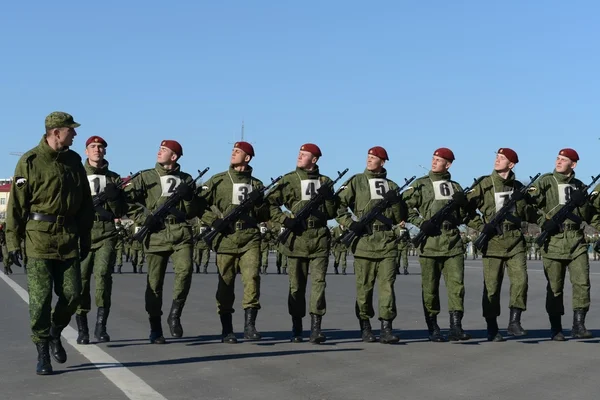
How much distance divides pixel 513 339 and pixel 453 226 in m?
1.34

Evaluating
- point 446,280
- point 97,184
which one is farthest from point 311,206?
point 97,184

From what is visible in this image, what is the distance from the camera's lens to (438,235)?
487 inches

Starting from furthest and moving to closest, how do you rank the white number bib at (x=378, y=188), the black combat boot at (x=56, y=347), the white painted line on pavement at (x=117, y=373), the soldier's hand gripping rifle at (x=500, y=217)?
the soldier's hand gripping rifle at (x=500, y=217) → the white number bib at (x=378, y=188) → the black combat boot at (x=56, y=347) → the white painted line on pavement at (x=117, y=373)

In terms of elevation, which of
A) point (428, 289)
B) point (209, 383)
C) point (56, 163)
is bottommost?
point (209, 383)

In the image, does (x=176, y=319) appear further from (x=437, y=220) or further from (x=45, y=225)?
(x=45, y=225)

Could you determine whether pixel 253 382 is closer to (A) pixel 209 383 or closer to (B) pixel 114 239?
(A) pixel 209 383

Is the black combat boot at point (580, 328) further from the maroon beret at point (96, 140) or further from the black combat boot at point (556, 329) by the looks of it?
the maroon beret at point (96, 140)

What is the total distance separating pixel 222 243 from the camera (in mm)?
→ 12156

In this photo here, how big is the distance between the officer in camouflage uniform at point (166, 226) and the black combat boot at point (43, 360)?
2575mm

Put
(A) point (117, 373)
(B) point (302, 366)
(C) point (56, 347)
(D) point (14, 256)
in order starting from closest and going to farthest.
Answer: (A) point (117, 373), (D) point (14, 256), (C) point (56, 347), (B) point (302, 366)

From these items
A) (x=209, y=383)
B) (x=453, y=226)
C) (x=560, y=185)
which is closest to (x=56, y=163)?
(x=209, y=383)

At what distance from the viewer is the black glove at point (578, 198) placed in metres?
12.6

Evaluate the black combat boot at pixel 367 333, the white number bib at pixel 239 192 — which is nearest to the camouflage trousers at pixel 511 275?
the black combat boot at pixel 367 333

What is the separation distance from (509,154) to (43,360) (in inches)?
229
